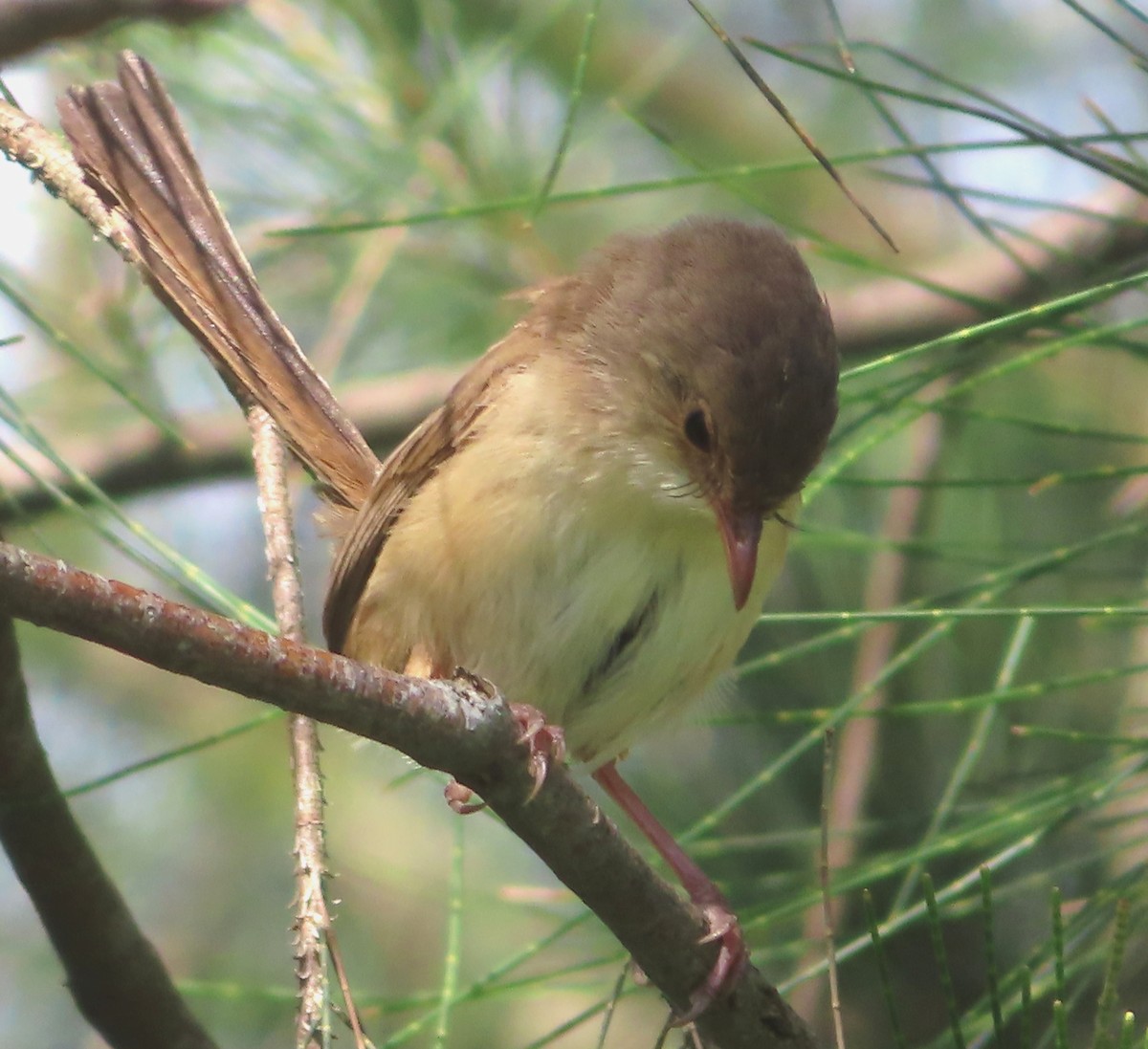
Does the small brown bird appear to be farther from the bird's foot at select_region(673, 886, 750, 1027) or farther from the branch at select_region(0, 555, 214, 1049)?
the branch at select_region(0, 555, 214, 1049)

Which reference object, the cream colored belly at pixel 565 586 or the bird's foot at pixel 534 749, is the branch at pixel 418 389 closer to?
the cream colored belly at pixel 565 586

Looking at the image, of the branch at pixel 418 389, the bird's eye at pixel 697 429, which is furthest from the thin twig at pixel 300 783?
the branch at pixel 418 389

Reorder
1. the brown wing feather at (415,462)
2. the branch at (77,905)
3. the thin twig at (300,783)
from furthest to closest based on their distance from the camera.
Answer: the brown wing feather at (415,462)
the branch at (77,905)
the thin twig at (300,783)

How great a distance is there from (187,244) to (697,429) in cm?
88

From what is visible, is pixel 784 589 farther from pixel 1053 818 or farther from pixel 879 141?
pixel 879 141

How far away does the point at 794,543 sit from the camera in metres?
2.79

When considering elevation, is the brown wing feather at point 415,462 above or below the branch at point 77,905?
above

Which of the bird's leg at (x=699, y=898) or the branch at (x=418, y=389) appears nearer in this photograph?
the bird's leg at (x=699, y=898)

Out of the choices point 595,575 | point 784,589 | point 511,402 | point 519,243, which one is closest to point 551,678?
point 595,575

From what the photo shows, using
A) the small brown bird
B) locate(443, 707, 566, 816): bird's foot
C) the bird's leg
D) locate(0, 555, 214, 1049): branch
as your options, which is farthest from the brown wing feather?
locate(0, 555, 214, 1049): branch

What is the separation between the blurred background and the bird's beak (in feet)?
0.47

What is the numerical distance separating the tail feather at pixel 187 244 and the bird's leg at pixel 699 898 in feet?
2.83

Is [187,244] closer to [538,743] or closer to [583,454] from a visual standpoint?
[583,454]

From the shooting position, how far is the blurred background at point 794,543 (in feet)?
7.39
